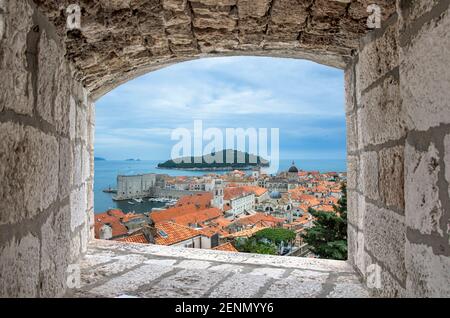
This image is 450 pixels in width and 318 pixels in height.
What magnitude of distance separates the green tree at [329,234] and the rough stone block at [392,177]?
3062mm

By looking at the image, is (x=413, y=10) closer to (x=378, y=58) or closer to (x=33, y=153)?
(x=378, y=58)

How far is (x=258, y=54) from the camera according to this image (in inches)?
94.7

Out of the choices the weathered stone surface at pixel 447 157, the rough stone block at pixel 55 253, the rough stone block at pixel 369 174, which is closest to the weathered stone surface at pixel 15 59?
the rough stone block at pixel 55 253

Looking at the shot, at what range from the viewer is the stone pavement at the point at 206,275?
182 centimetres

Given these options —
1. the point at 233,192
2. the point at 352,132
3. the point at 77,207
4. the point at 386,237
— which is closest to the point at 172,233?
the point at 233,192

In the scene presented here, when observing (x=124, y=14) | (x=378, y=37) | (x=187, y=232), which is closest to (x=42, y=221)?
(x=124, y=14)

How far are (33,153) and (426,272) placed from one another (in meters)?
1.32

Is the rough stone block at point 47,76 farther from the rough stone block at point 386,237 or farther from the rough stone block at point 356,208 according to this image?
the rough stone block at point 356,208

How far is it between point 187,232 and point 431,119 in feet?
8.06

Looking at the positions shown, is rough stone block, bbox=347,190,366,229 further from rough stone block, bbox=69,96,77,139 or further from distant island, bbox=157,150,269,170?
rough stone block, bbox=69,96,77,139

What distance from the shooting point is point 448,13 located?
3.15 feet

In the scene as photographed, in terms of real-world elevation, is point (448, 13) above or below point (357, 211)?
above

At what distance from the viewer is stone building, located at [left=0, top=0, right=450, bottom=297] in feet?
3.38

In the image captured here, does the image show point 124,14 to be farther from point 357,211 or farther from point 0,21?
point 357,211
